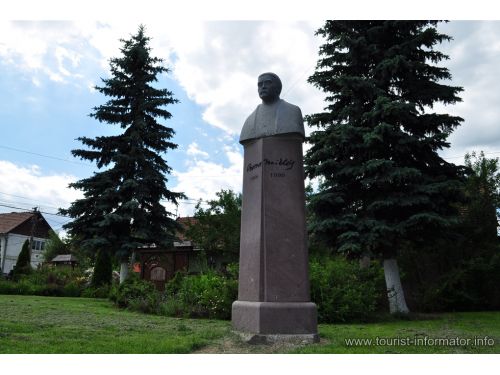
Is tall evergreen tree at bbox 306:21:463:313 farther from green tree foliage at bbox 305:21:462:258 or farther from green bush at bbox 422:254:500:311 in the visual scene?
green bush at bbox 422:254:500:311

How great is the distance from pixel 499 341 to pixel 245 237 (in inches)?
177

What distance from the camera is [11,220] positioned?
5394cm

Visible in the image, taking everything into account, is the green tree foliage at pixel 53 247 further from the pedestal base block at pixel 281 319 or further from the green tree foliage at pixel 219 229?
the pedestal base block at pixel 281 319

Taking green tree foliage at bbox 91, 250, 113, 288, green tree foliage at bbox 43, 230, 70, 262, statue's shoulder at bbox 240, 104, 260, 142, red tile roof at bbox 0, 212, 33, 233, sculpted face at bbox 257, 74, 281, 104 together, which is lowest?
green tree foliage at bbox 91, 250, 113, 288

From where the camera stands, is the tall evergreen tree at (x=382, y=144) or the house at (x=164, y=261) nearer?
the tall evergreen tree at (x=382, y=144)

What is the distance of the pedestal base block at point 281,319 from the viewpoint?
A: 6184mm

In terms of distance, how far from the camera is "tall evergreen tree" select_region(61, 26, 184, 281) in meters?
21.7

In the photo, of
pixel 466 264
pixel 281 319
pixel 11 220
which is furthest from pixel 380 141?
pixel 11 220

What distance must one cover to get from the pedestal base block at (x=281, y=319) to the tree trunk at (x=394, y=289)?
7.98 m

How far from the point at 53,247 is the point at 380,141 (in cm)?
5565

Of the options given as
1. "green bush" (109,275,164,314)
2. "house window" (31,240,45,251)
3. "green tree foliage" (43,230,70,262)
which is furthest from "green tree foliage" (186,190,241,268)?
"house window" (31,240,45,251)

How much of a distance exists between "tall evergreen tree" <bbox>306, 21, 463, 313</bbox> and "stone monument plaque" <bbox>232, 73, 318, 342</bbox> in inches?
259

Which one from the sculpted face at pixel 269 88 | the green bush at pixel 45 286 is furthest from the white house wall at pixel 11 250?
the sculpted face at pixel 269 88

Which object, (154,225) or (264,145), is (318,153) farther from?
(154,225)
